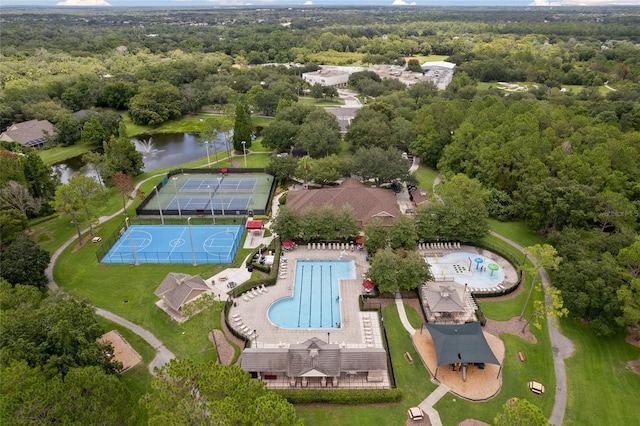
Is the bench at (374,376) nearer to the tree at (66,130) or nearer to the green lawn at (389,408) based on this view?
the green lawn at (389,408)

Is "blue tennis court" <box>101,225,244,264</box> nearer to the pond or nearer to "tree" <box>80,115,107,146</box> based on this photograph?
the pond

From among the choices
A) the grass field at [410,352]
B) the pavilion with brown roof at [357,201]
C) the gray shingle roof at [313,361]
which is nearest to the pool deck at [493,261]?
the grass field at [410,352]

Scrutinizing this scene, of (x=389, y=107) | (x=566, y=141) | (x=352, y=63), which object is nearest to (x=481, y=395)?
(x=566, y=141)

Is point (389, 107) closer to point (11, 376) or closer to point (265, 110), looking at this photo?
point (265, 110)

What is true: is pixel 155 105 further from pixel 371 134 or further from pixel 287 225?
pixel 287 225

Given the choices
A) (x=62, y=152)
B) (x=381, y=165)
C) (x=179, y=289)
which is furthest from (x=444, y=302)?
(x=62, y=152)

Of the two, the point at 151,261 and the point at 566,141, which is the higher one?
the point at 566,141
